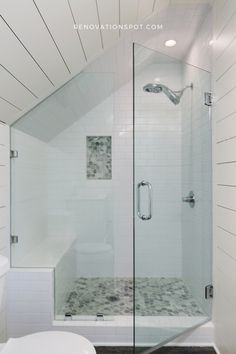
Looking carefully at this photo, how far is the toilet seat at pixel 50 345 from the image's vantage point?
118 centimetres

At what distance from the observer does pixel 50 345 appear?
3.99 ft

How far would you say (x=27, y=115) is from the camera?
229cm

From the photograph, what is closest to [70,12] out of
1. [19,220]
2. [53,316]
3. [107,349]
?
[19,220]

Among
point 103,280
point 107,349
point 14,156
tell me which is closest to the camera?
point 107,349

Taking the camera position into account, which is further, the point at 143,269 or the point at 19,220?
the point at 19,220

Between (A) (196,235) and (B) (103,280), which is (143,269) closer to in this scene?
(A) (196,235)

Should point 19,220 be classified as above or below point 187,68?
below

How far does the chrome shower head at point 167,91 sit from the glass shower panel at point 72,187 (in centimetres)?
71

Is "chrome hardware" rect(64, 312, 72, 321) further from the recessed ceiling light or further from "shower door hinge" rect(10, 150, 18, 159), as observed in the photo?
the recessed ceiling light

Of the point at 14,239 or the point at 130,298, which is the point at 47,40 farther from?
the point at 130,298

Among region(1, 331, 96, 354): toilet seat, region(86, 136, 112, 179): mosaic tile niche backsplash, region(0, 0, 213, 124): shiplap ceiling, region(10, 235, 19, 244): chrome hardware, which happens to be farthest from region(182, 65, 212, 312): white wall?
region(10, 235, 19, 244): chrome hardware

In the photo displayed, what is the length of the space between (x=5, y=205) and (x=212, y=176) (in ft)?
5.06

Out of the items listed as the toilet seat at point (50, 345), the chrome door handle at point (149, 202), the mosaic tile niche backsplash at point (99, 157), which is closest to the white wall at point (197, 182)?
the chrome door handle at point (149, 202)

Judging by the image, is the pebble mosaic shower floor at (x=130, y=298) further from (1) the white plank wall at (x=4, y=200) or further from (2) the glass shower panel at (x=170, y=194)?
(1) the white plank wall at (x=4, y=200)
